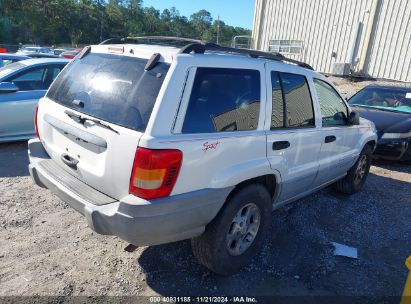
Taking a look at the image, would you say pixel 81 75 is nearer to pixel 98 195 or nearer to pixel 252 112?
pixel 98 195

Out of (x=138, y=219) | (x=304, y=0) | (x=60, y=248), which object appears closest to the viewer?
(x=138, y=219)

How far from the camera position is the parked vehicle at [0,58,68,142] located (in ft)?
19.4

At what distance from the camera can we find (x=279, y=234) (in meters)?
3.87

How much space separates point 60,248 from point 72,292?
2.24ft

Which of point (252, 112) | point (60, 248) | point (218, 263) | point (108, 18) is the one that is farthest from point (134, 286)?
point (108, 18)

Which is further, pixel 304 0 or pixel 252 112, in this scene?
pixel 304 0

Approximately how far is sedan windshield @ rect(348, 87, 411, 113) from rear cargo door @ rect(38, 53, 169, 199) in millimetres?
6858

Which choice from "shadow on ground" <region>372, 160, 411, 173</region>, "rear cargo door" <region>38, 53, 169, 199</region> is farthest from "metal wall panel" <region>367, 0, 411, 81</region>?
"rear cargo door" <region>38, 53, 169, 199</region>

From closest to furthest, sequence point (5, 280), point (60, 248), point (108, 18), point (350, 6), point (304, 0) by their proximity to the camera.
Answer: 1. point (5, 280)
2. point (60, 248)
3. point (350, 6)
4. point (304, 0)
5. point (108, 18)

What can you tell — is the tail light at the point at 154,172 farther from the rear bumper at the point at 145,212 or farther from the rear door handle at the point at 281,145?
the rear door handle at the point at 281,145

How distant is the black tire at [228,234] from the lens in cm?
277

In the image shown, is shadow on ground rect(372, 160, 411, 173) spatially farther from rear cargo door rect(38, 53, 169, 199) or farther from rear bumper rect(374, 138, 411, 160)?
rear cargo door rect(38, 53, 169, 199)

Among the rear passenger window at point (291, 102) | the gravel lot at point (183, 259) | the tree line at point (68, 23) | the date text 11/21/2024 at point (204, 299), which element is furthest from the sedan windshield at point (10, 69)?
the tree line at point (68, 23)

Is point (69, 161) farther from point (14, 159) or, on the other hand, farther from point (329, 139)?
point (14, 159)
